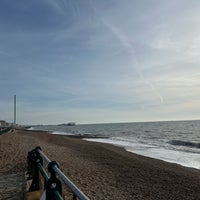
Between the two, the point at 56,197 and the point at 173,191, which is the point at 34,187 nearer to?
the point at 56,197

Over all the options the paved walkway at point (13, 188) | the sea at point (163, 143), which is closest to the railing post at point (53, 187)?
the paved walkway at point (13, 188)

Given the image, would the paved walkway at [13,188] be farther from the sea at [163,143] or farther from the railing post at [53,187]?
the sea at [163,143]

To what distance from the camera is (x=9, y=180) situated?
622 cm

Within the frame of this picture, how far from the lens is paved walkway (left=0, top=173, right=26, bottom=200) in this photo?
470 centimetres

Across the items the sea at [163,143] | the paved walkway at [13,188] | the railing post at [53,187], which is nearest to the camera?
the railing post at [53,187]

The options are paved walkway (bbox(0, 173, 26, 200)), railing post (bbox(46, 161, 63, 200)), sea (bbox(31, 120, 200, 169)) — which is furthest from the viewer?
sea (bbox(31, 120, 200, 169))

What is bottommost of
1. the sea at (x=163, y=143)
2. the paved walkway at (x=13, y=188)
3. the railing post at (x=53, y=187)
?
the sea at (x=163, y=143)

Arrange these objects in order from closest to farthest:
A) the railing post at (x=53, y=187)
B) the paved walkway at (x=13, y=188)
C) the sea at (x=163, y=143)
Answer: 1. the railing post at (x=53, y=187)
2. the paved walkway at (x=13, y=188)
3. the sea at (x=163, y=143)

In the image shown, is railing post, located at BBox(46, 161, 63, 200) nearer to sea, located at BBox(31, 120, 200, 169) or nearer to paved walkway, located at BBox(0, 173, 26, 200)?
paved walkway, located at BBox(0, 173, 26, 200)

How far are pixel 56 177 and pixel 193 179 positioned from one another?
1003cm

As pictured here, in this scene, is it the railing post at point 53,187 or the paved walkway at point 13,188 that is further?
the paved walkway at point 13,188

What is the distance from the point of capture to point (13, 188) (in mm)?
5309

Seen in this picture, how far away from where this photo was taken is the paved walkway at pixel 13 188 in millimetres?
4699

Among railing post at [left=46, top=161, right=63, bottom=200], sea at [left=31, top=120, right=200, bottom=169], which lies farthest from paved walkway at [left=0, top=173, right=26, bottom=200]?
sea at [left=31, top=120, right=200, bottom=169]
